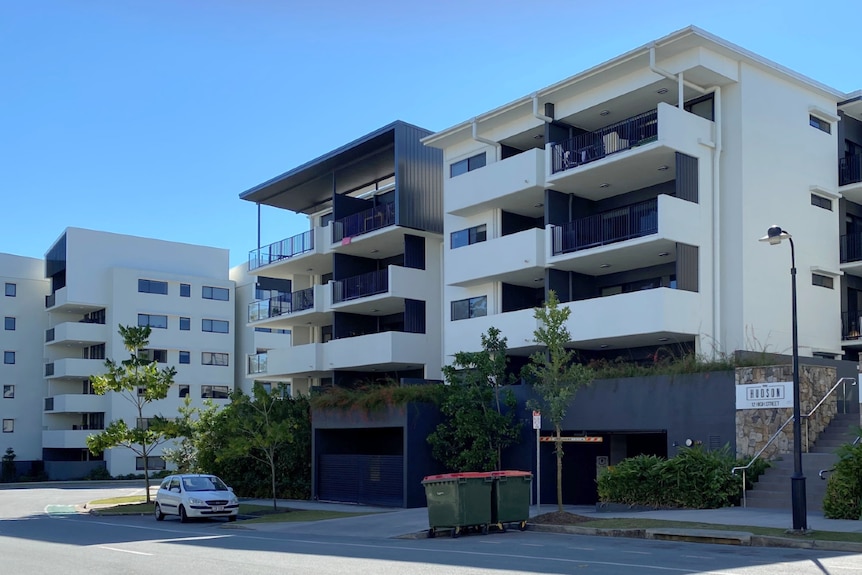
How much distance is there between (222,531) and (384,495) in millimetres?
7489

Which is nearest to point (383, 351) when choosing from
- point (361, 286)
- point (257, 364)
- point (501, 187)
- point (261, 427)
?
point (361, 286)

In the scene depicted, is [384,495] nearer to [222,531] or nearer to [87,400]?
[222,531]

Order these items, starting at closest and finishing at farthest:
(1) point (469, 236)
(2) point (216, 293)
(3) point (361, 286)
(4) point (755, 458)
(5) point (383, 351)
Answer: (4) point (755, 458) < (1) point (469, 236) < (5) point (383, 351) < (3) point (361, 286) < (2) point (216, 293)

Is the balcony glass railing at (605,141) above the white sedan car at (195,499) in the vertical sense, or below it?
above

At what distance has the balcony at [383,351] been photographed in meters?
40.0

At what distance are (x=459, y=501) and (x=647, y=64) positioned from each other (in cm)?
1693

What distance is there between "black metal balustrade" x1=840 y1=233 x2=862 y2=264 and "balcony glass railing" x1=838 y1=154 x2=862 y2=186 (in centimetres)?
192

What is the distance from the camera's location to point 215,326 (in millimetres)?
74062

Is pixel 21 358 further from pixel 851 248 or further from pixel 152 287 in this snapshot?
pixel 851 248

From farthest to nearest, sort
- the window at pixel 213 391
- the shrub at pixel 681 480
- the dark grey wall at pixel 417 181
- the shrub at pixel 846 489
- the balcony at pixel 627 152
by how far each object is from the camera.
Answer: the window at pixel 213 391, the dark grey wall at pixel 417 181, the balcony at pixel 627 152, the shrub at pixel 681 480, the shrub at pixel 846 489

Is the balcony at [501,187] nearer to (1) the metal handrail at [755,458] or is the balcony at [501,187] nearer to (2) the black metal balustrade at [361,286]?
(2) the black metal balustrade at [361,286]

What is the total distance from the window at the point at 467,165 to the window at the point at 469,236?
7.74ft

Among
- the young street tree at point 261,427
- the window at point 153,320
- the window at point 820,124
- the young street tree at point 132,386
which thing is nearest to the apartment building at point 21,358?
the window at point 153,320

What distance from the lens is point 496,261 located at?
1412 inches
